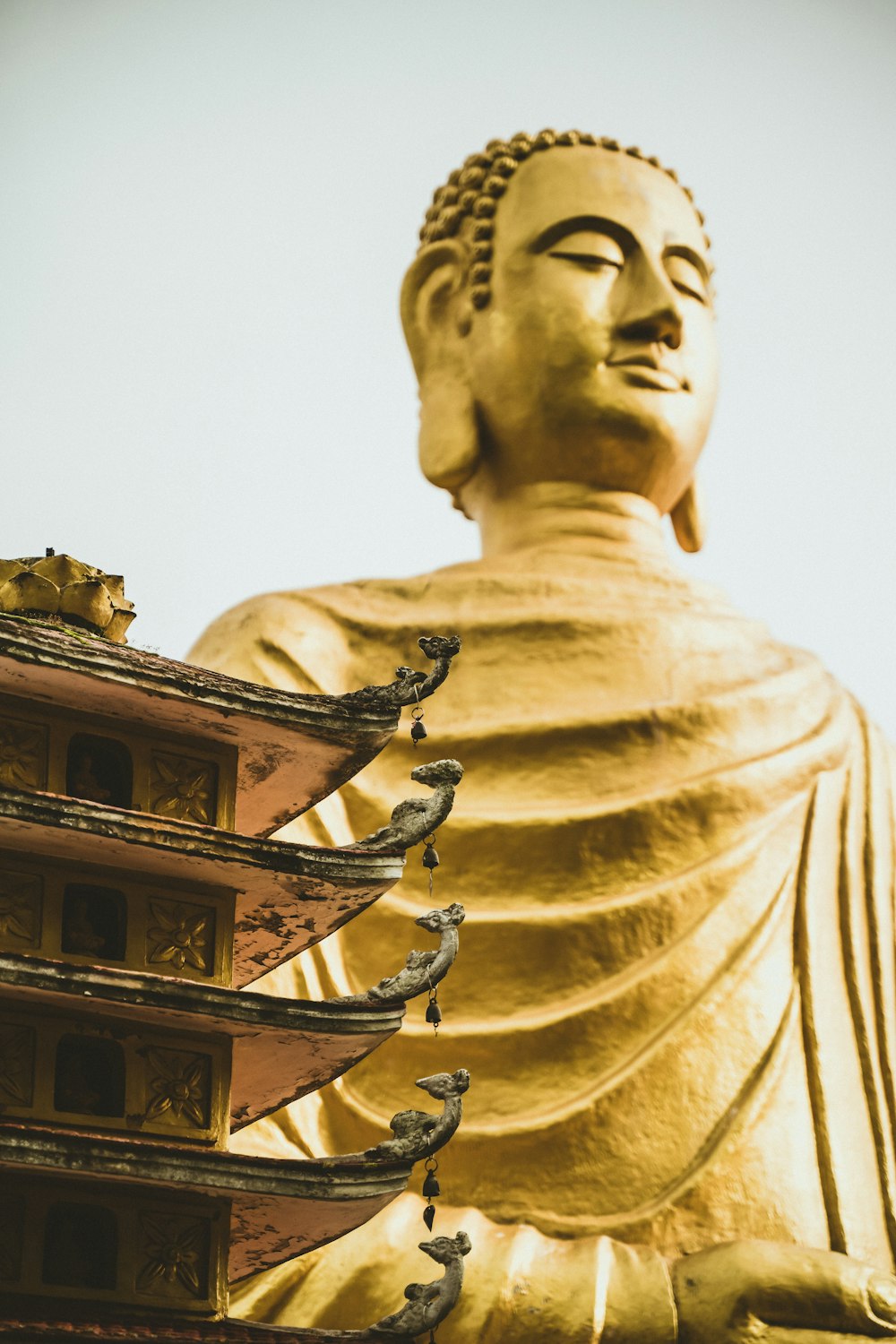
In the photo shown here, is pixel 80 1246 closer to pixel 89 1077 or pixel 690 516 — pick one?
pixel 89 1077

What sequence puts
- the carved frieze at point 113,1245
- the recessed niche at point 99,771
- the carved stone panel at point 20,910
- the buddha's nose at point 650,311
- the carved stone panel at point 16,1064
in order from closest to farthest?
the carved frieze at point 113,1245 → the carved stone panel at point 16,1064 → the carved stone panel at point 20,910 → the recessed niche at point 99,771 → the buddha's nose at point 650,311

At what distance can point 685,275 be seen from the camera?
952cm

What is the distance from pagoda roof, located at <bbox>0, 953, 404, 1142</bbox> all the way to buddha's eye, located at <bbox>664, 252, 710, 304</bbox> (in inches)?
165

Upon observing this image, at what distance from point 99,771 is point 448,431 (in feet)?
11.4

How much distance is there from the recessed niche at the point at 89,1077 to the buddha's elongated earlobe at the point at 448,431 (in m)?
3.96

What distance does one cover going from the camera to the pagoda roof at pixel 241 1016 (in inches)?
224

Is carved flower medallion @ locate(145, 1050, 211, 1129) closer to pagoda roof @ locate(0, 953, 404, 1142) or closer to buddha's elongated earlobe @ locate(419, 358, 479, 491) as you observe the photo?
pagoda roof @ locate(0, 953, 404, 1142)

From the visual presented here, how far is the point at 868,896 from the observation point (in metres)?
8.23

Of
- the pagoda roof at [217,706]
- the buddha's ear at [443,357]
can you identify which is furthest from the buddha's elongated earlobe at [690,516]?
the pagoda roof at [217,706]

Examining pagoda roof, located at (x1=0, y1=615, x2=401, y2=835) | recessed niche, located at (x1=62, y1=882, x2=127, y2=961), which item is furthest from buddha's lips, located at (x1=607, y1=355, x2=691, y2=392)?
recessed niche, located at (x1=62, y1=882, x2=127, y2=961)

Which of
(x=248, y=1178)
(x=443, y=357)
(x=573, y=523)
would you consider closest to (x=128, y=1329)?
(x=248, y=1178)

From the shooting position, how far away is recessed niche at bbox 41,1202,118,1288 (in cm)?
570

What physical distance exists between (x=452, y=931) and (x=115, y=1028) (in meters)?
0.98

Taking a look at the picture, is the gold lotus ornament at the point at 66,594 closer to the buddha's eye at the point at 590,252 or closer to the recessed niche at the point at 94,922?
the recessed niche at the point at 94,922
